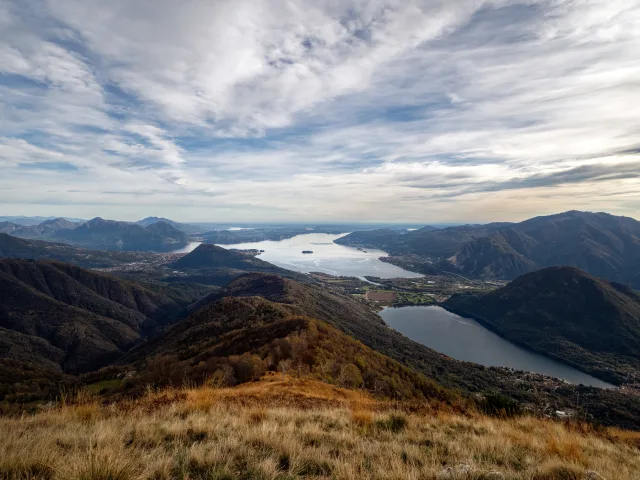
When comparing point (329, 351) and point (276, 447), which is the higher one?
point (276, 447)

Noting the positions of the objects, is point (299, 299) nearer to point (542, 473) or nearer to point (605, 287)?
point (542, 473)

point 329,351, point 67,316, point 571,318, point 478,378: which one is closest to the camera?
point 329,351

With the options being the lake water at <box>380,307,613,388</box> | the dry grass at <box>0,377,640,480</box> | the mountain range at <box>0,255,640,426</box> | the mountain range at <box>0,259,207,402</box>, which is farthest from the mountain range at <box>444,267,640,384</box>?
the mountain range at <box>0,259,207,402</box>

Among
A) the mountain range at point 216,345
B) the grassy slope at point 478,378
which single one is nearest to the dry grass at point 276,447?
the mountain range at point 216,345

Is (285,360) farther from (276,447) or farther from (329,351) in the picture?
(276,447)

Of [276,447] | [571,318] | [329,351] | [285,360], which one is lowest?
[571,318]

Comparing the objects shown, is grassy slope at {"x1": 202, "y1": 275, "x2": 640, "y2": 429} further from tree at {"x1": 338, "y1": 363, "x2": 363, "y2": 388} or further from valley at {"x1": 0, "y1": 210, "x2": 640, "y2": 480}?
tree at {"x1": 338, "y1": 363, "x2": 363, "y2": 388}

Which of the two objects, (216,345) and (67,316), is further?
(67,316)

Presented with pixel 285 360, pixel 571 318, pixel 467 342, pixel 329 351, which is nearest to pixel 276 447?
pixel 285 360
